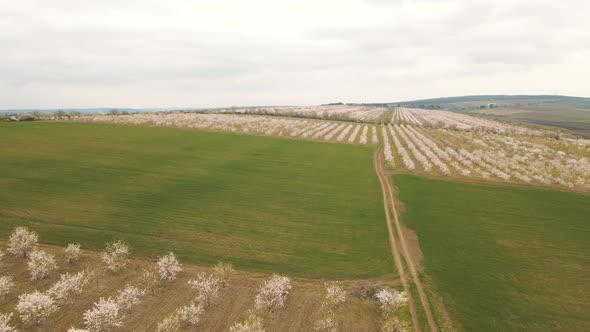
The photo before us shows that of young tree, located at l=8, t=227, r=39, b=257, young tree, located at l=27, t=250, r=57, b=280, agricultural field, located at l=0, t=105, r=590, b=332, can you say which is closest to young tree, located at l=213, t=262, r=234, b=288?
agricultural field, located at l=0, t=105, r=590, b=332

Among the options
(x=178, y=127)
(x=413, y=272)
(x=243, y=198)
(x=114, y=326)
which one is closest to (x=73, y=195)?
(x=243, y=198)

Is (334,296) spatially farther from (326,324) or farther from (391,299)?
(391,299)

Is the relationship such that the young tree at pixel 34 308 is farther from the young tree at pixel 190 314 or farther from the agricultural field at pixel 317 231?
the young tree at pixel 190 314

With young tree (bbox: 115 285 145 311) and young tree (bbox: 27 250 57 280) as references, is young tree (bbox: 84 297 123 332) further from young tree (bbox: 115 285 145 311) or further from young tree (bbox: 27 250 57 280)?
young tree (bbox: 27 250 57 280)

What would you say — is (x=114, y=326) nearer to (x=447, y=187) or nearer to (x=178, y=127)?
(x=447, y=187)

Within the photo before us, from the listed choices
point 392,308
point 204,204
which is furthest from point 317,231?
point 204,204
